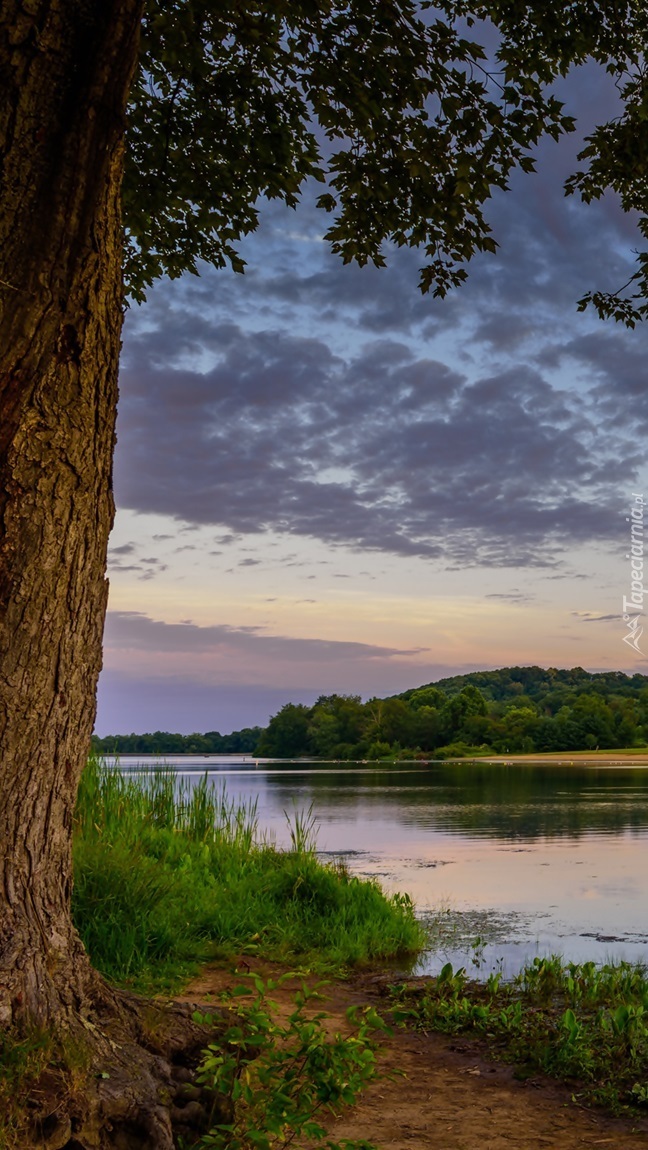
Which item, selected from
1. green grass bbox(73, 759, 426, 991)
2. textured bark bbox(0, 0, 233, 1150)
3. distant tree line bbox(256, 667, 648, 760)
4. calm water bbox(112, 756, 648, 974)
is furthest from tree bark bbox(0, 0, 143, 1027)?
distant tree line bbox(256, 667, 648, 760)

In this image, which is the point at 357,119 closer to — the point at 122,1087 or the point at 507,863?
the point at 122,1087

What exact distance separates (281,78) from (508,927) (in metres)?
9.00

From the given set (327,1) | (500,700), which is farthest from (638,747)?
(327,1)

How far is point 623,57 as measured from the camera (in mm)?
6914

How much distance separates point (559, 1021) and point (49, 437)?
4344 millimetres

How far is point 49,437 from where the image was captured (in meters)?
3.29

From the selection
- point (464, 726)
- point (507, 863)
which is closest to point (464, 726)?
point (464, 726)

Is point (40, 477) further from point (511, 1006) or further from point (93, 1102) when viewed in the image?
point (511, 1006)

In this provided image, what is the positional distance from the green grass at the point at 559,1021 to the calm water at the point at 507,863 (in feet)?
4.85

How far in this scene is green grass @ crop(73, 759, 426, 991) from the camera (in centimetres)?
614

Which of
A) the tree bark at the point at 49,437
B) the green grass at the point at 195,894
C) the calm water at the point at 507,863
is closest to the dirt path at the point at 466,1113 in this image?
the tree bark at the point at 49,437

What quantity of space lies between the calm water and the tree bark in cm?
531

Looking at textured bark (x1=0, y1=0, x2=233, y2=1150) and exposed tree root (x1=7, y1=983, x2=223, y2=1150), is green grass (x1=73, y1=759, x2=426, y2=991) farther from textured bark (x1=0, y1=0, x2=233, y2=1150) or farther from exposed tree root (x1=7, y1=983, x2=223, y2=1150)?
textured bark (x1=0, y1=0, x2=233, y2=1150)

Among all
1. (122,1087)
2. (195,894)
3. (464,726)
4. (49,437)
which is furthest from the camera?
(464,726)
